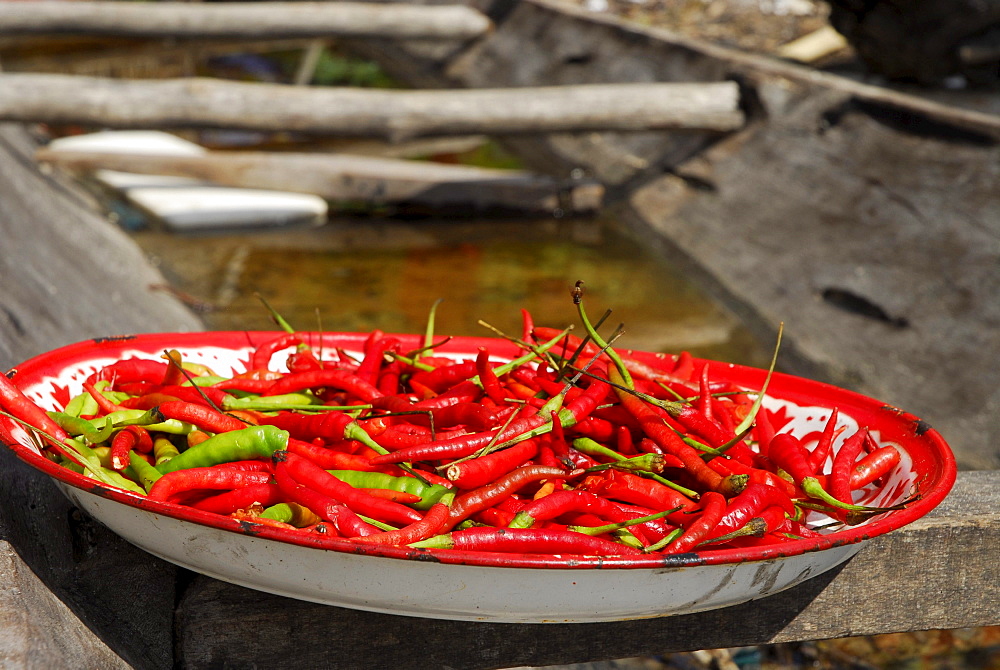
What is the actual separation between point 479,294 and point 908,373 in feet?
8.56

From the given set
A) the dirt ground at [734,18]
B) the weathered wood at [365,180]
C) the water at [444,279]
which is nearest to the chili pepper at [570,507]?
the water at [444,279]

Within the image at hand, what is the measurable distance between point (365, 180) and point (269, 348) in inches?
192

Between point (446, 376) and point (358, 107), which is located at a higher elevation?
point (446, 376)

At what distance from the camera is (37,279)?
3.94 meters

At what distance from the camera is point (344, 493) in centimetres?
169

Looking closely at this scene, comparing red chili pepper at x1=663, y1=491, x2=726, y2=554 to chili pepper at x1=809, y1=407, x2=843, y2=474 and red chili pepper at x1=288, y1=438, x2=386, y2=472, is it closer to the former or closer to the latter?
chili pepper at x1=809, y1=407, x2=843, y2=474

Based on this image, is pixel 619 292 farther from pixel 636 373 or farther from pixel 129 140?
pixel 129 140

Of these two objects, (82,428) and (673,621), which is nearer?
(82,428)

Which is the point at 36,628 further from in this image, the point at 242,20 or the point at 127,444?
the point at 242,20

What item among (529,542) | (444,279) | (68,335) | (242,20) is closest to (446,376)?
(529,542)

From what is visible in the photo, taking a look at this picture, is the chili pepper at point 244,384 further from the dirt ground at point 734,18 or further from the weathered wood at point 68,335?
the dirt ground at point 734,18

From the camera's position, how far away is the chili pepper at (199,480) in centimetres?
166

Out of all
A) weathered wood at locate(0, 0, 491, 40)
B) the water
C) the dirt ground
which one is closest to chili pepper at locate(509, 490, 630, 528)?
the water

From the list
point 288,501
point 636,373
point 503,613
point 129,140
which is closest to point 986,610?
point 636,373
